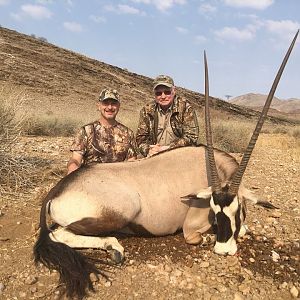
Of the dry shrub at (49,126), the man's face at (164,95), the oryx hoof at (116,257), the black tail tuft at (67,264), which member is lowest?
the dry shrub at (49,126)

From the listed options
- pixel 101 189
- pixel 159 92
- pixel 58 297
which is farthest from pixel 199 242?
pixel 159 92

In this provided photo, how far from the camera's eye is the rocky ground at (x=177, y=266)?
320 centimetres

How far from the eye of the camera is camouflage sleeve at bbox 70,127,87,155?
480 cm

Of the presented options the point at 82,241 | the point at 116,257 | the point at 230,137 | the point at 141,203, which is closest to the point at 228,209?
the point at 141,203

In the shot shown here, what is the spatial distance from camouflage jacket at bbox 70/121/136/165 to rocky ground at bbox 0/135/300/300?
3.04 ft

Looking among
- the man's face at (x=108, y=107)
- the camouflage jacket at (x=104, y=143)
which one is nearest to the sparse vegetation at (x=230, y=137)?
the camouflage jacket at (x=104, y=143)

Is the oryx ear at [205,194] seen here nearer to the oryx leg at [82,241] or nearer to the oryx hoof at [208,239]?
the oryx hoof at [208,239]

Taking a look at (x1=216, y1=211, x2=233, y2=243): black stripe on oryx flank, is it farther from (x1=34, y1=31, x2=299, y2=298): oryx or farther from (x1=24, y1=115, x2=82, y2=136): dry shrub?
(x1=24, y1=115, x2=82, y2=136): dry shrub

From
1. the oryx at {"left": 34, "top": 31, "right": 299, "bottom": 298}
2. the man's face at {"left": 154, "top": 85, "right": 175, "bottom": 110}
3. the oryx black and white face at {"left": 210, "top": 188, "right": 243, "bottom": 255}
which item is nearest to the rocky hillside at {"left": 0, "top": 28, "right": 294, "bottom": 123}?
the man's face at {"left": 154, "top": 85, "right": 175, "bottom": 110}

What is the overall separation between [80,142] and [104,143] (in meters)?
0.32

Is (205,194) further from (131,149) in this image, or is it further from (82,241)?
(131,149)

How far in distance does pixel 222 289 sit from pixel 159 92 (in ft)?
9.26

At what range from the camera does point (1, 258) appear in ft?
11.9

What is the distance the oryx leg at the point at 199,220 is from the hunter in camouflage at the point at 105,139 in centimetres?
133
